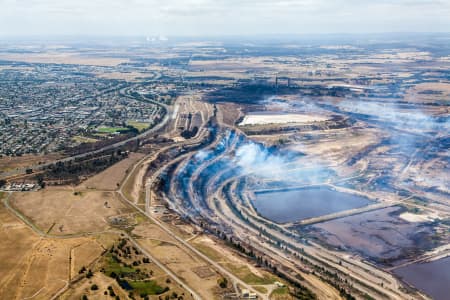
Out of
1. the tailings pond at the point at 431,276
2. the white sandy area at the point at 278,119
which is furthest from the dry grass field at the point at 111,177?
the tailings pond at the point at 431,276

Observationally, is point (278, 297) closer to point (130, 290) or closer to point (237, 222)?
point (130, 290)

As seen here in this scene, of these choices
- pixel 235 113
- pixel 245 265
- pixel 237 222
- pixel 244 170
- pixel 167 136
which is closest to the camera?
pixel 245 265

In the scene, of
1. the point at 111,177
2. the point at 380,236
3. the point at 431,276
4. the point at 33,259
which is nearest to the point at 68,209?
the point at 111,177

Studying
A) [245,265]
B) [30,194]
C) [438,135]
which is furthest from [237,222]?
[438,135]

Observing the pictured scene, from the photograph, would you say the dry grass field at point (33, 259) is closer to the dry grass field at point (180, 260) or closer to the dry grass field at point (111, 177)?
the dry grass field at point (180, 260)

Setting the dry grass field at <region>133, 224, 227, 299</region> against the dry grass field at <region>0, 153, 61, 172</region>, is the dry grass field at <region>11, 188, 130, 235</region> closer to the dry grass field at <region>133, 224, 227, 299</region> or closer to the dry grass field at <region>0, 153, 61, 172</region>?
the dry grass field at <region>133, 224, 227, 299</region>

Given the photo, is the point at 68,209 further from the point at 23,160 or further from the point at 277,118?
the point at 277,118

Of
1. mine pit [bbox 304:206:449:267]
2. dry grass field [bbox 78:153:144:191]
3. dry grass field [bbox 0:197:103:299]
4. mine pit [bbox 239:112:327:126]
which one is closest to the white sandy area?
mine pit [bbox 239:112:327:126]

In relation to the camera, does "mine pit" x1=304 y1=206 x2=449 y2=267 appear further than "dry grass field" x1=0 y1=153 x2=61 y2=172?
No
